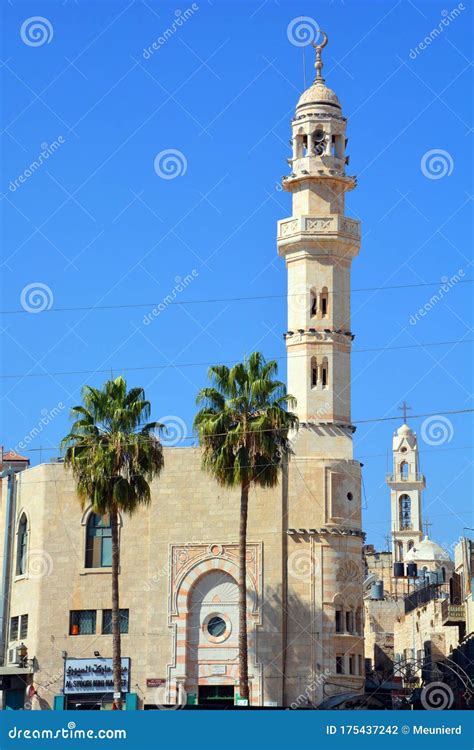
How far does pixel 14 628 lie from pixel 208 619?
9.71m

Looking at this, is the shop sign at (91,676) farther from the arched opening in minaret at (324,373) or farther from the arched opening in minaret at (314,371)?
the arched opening in minaret at (324,373)

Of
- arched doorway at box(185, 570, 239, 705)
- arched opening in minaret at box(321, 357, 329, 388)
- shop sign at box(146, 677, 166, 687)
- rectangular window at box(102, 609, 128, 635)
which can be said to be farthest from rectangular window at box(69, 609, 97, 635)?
arched opening in minaret at box(321, 357, 329, 388)

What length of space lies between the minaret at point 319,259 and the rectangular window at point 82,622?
12.2 metres

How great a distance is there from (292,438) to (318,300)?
239 inches

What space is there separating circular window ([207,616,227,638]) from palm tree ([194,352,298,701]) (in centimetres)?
352

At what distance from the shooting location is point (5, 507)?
57.4 metres

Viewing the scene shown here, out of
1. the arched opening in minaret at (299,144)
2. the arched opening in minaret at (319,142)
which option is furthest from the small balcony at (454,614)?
the arched opening in minaret at (299,144)

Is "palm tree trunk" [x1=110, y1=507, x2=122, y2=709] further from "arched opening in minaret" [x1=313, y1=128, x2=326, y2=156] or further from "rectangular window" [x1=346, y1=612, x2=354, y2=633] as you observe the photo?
"arched opening in minaret" [x1=313, y1=128, x2=326, y2=156]

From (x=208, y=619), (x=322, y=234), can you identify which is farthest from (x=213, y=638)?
(x=322, y=234)

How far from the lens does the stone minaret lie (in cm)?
5056

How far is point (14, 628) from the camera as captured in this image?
55.8 meters
